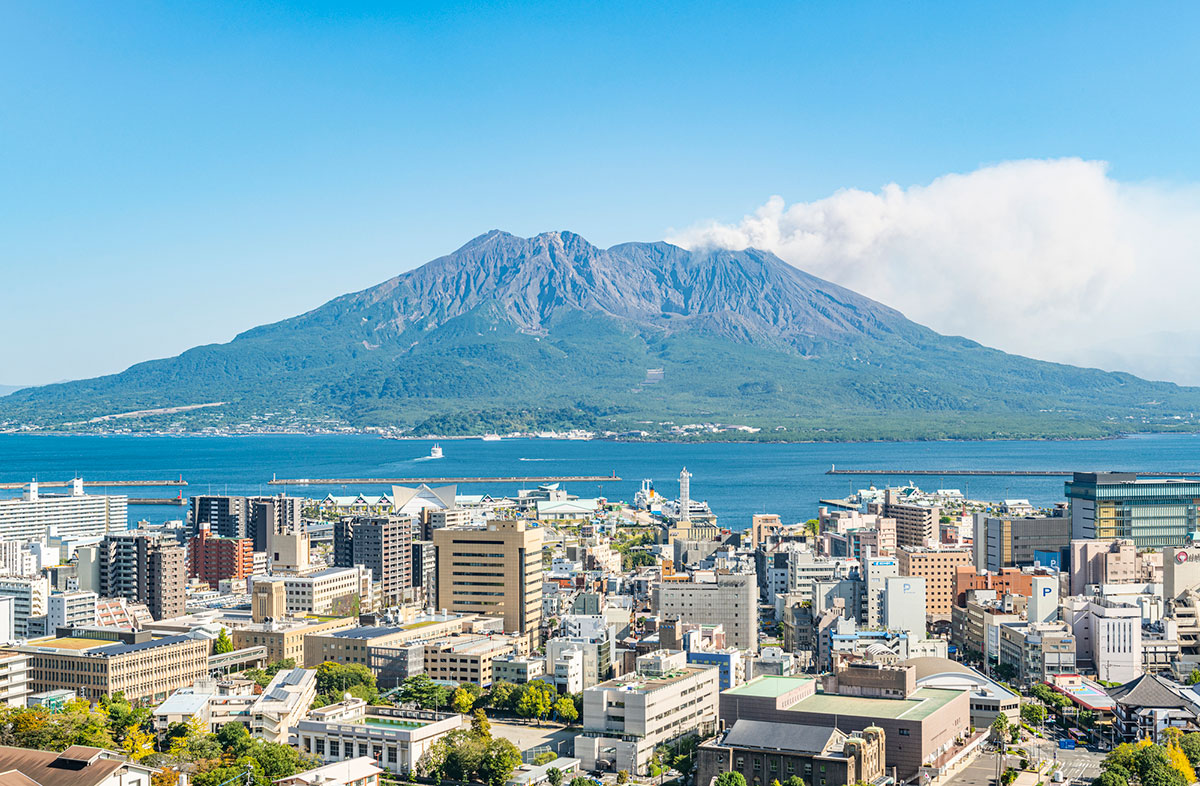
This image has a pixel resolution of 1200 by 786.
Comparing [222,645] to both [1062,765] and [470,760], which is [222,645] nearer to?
[470,760]

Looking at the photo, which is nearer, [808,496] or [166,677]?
[166,677]

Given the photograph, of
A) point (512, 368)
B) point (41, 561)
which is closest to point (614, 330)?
point (512, 368)

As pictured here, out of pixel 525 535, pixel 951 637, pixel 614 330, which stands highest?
pixel 614 330

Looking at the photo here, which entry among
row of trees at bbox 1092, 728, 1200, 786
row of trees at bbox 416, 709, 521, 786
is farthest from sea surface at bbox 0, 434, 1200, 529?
row of trees at bbox 416, 709, 521, 786

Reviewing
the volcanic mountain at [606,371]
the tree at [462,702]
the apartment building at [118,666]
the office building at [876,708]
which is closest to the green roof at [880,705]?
the office building at [876,708]

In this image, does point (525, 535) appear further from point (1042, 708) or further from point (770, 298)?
point (770, 298)

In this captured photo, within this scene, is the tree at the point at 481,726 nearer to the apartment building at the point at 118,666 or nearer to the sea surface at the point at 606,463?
the apartment building at the point at 118,666
